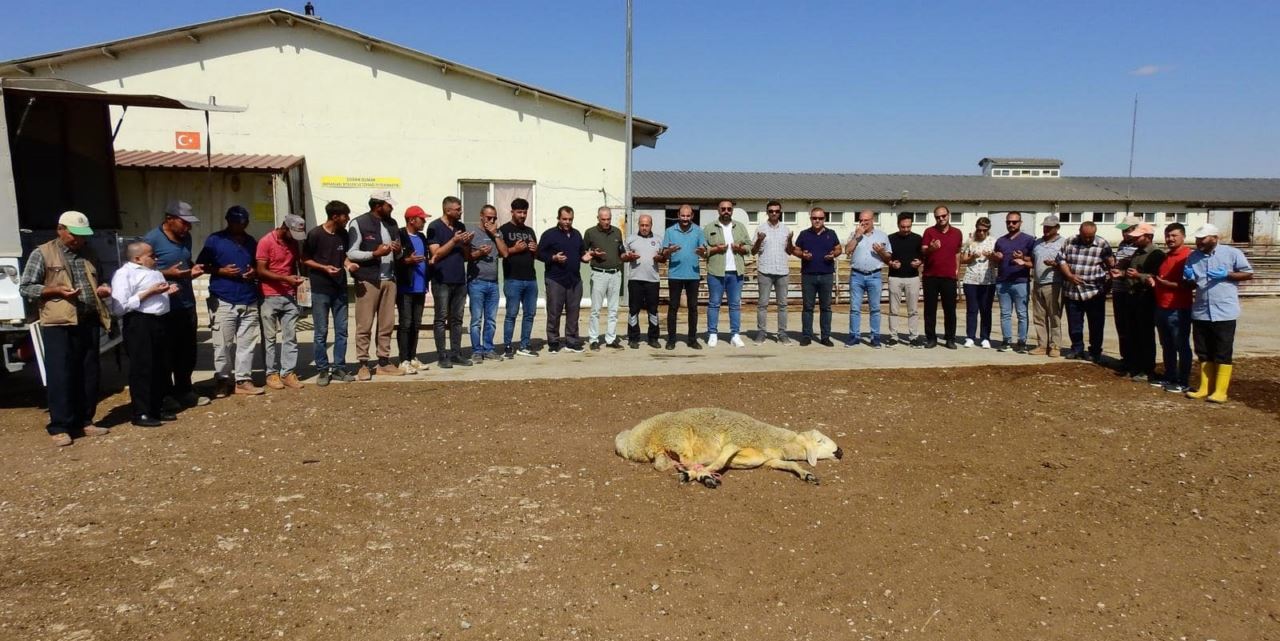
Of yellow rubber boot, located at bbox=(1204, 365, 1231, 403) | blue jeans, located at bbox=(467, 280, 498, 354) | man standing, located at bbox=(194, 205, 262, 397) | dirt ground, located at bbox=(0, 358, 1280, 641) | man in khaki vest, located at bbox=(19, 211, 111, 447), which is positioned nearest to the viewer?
dirt ground, located at bbox=(0, 358, 1280, 641)

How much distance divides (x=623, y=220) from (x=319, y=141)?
561 cm

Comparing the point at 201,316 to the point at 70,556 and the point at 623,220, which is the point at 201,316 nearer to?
the point at 623,220

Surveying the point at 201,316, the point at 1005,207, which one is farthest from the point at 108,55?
the point at 1005,207

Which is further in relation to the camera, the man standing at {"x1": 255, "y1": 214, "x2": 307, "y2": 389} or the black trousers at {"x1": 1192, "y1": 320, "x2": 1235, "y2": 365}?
the man standing at {"x1": 255, "y1": 214, "x2": 307, "y2": 389}

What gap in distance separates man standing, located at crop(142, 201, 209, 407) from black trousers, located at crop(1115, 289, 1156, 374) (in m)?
9.36

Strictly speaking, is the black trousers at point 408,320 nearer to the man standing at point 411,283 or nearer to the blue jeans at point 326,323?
the man standing at point 411,283

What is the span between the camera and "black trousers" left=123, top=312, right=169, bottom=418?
6.34 m

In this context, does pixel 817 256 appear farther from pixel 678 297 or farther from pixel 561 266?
pixel 561 266

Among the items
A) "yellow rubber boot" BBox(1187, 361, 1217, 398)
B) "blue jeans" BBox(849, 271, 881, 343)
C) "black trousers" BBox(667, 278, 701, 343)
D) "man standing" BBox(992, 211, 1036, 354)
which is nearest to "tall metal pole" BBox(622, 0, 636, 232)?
"black trousers" BBox(667, 278, 701, 343)

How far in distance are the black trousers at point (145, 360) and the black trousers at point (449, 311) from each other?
279 cm

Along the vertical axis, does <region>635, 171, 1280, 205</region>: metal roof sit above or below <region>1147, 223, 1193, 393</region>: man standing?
above

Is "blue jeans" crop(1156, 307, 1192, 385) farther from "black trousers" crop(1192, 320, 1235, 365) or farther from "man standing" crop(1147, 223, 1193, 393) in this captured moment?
"black trousers" crop(1192, 320, 1235, 365)

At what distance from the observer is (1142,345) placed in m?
8.38

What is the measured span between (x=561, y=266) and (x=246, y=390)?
3.67m
